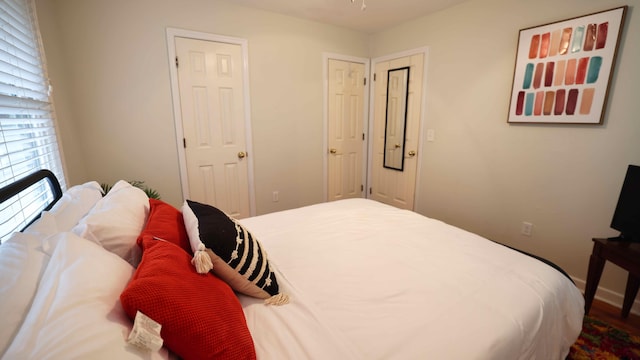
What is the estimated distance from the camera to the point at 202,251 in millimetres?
934

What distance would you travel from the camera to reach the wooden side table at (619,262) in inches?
63.3

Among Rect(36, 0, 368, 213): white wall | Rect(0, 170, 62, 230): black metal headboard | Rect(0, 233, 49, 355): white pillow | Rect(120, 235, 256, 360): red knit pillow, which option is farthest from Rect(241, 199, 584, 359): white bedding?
Rect(36, 0, 368, 213): white wall

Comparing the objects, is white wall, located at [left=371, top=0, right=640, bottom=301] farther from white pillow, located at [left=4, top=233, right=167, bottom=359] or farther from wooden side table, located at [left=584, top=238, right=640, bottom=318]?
white pillow, located at [left=4, top=233, right=167, bottom=359]

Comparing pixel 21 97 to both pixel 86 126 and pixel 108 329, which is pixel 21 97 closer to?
pixel 86 126

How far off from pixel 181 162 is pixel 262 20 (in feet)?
5.82

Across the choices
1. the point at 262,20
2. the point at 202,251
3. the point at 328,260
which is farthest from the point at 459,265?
the point at 262,20

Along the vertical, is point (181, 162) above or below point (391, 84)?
below

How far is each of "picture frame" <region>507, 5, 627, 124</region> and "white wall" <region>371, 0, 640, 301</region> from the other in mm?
62

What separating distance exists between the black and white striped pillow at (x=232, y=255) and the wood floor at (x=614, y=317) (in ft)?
7.71

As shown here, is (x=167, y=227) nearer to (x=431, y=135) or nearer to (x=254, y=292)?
(x=254, y=292)

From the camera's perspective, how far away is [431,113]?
312 centimetres

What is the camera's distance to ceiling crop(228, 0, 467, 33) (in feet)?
→ 8.98

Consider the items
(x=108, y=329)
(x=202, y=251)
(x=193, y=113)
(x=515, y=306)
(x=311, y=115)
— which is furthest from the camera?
(x=311, y=115)

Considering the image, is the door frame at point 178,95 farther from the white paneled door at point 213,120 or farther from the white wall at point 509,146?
the white wall at point 509,146
